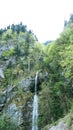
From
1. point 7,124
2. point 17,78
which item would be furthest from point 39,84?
point 7,124

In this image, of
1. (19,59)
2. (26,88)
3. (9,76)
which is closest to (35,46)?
(19,59)

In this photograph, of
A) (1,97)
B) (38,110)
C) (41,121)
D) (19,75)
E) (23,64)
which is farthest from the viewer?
(23,64)

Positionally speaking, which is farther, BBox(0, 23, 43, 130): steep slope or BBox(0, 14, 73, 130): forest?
BBox(0, 23, 43, 130): steep slope

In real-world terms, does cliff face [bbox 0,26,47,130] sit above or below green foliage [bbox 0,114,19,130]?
above

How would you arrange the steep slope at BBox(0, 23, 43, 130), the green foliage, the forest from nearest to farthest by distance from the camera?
1. the green foliage
2. the forest
3. the steep slope at BBox(0, 23, 43, 130)

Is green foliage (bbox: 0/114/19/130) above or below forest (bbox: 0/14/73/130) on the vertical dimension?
below

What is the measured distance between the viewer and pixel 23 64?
4556cm

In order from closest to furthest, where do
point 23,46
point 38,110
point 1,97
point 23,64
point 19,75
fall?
point 38,110, point 1,97, point 19,75, point 23,64, point 23,46

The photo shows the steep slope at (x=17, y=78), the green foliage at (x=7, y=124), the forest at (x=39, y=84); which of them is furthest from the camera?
the steep slope at (x=17, y=78)

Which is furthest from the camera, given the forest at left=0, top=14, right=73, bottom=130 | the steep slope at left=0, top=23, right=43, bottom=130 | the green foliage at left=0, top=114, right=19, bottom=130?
the steep slope at left=0, top=23, right=43, bottom=130

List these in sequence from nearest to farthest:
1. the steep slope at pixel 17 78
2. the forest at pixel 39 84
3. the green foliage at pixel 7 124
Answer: the green foliage at pixel 7 124 < the forest at pixel 39 84 < the steep slope at pixel 17 78

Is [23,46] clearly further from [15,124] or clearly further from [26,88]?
[15,124]

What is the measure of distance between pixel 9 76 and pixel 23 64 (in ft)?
11.6

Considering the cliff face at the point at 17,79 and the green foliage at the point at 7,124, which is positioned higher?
the cliff face at the point at 17,79
